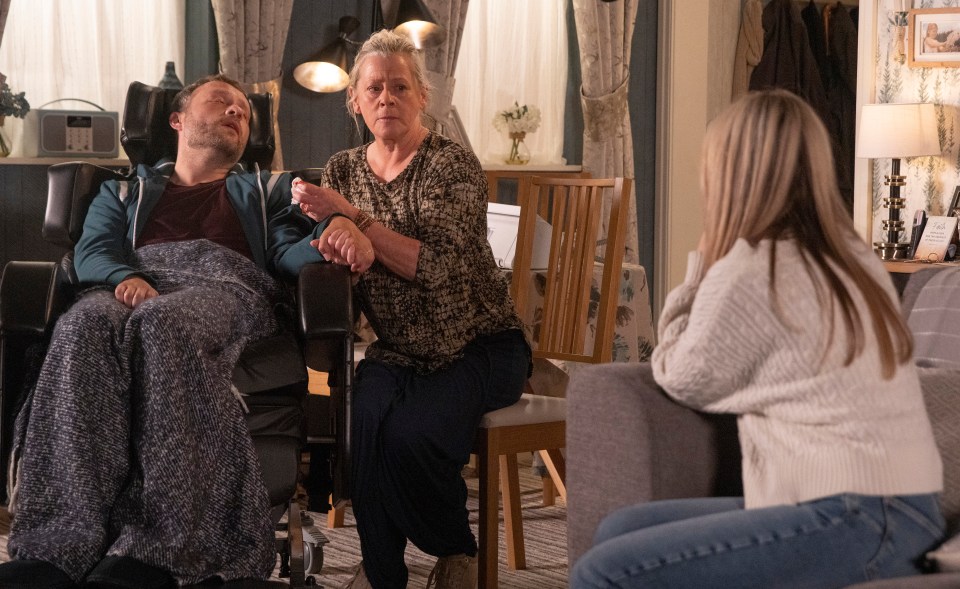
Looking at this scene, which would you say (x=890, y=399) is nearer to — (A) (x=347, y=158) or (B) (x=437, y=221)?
(B) (x=437, y=221)

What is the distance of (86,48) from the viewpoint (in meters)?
4.15

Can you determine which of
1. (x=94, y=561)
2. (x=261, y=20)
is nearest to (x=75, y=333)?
(x=94, y=561)

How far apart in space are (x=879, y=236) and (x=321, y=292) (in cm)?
376

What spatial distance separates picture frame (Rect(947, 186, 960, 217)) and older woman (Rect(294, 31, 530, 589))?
3.11 meters

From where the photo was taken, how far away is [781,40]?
564cm

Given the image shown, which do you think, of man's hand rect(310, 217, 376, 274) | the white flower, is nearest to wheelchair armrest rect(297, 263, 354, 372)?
man's hand rect(310, 217, 376, 274)

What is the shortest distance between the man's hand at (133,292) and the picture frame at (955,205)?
12.4 ft

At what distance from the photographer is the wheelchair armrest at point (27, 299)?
2.06 m

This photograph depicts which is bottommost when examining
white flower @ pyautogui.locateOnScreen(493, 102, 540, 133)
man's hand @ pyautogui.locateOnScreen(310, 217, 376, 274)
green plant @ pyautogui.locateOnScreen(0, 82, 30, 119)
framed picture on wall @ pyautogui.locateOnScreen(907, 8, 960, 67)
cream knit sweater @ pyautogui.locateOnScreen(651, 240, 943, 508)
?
cream knit sweater @ pyautogui.locateOnScreen(651, 240, 943, 508)

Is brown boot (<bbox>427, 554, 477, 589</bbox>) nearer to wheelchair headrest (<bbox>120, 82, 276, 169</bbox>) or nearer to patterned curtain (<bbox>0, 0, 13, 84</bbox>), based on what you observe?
wheelchair headrest (<bbox>120, 82, 276, 169</bbox>)

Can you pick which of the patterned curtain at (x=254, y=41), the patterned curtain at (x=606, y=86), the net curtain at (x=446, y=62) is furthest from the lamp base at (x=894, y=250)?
the patterned curtain at (x=254, y=41)

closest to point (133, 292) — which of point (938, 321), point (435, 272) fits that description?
point (435, 272)

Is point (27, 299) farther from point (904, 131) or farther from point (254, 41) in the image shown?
point (904, 131)

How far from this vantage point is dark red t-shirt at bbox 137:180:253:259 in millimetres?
2510
